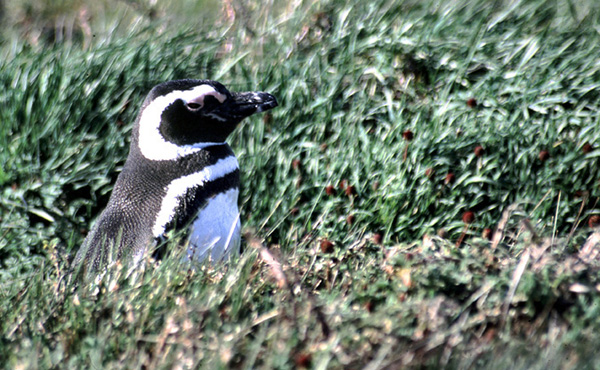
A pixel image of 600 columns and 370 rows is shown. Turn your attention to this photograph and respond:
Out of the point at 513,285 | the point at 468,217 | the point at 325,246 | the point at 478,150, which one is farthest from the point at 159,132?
the point at 513,285

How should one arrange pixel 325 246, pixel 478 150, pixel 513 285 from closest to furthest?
pixel 513 285
pixel 325 246
pixel 478 150

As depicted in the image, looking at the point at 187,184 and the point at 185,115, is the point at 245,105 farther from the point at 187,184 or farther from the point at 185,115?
the point at 187,184

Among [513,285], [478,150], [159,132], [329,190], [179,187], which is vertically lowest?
[329,190]

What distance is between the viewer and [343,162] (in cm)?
450

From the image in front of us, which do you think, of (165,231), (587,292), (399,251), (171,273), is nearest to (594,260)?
(587,292)

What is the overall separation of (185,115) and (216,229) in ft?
1.62

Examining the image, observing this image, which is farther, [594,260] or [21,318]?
[594,260]

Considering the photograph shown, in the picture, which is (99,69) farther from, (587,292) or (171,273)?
(587,292)

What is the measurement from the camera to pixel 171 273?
2846 mm

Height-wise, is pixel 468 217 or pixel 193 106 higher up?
pixel 193 106

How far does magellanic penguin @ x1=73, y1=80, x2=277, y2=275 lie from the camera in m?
3.54

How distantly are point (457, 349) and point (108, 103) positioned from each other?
2.94 metres

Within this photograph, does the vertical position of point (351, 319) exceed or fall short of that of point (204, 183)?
it exceeds it

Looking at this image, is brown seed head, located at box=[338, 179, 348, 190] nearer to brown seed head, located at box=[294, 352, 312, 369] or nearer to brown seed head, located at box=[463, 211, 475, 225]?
brown seed head, located at box=[463, 211, 475, 225]
